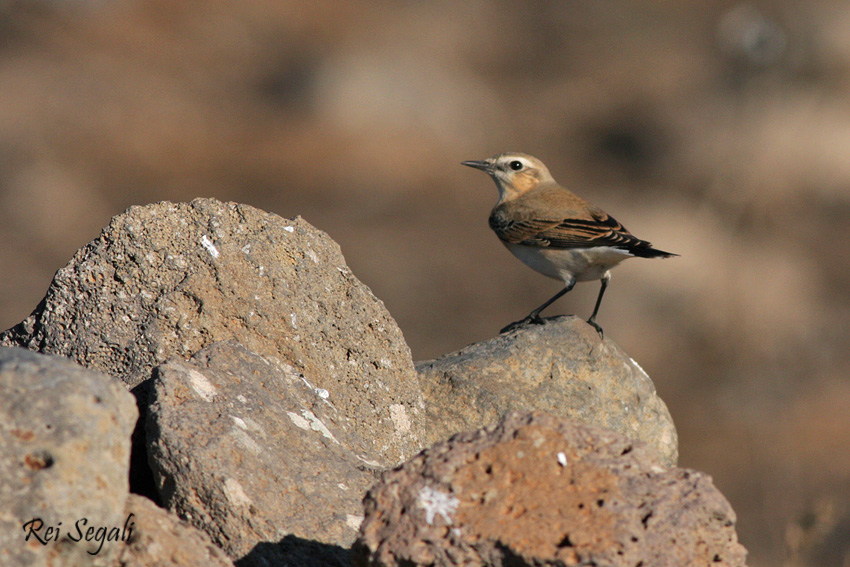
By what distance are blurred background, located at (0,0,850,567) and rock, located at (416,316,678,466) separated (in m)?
5.66

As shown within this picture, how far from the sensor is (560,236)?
969cm

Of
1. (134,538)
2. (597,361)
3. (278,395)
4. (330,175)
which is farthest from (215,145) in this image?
(134,538)

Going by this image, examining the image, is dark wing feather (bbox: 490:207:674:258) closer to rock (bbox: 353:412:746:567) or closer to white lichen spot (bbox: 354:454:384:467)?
white lichen spot (bbox: 354:454:384:467)

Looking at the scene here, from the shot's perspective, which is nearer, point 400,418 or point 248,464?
point 248,464

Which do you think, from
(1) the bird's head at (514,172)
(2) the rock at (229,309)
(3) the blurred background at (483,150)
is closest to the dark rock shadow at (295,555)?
(2) the rock at (229,309)

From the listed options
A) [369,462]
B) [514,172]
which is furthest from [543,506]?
[514,172]

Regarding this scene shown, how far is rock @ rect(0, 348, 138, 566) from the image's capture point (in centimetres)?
315

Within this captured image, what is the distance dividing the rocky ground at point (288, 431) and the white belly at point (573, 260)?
7.46ft

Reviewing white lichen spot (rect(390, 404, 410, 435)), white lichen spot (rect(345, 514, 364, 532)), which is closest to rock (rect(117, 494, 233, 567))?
white lichen spot (rect(345, 514, 364, 532))

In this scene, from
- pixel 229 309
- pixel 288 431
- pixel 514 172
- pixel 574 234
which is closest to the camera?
pixel 288 431

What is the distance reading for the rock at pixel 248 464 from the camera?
420 cm

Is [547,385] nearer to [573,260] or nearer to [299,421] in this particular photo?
[299,421]

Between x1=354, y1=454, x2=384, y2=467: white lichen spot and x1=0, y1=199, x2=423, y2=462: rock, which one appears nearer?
x1=354, y1=454, x2=384, y2=467: white lichen spot

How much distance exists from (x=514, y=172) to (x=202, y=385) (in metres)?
6.92
